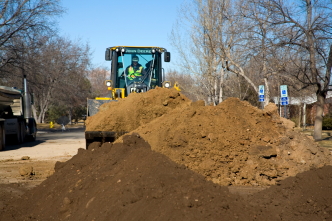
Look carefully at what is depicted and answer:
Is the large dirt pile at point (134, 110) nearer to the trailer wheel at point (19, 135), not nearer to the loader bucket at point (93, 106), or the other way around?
the loader bucket at point (93, 106)

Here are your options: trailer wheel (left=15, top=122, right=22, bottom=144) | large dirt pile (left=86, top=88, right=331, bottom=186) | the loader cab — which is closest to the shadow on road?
trailer wheel (left=15, top=122, right=22, bottom=144)

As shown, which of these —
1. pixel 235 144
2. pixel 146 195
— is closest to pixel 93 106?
pixel 235 144

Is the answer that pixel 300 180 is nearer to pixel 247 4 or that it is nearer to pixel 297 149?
pixel 297 149

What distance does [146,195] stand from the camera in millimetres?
4953

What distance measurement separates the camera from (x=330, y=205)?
5.48 m

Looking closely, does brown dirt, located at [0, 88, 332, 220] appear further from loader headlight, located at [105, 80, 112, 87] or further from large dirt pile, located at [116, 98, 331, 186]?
loader headlight, located at [105, 80, 112, 87]

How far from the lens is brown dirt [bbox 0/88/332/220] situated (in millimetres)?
4902

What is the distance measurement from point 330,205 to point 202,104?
4.60 meters

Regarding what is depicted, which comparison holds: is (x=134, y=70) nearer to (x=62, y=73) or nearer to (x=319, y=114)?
(x=319, y=114)

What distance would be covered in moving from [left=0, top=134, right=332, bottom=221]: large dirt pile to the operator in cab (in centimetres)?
743

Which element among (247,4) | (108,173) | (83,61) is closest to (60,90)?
(83,61)

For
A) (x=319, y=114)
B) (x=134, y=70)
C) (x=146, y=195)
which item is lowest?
(x=146, y=195)

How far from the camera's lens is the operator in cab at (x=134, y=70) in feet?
46.6

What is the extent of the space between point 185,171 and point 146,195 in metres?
0.83
